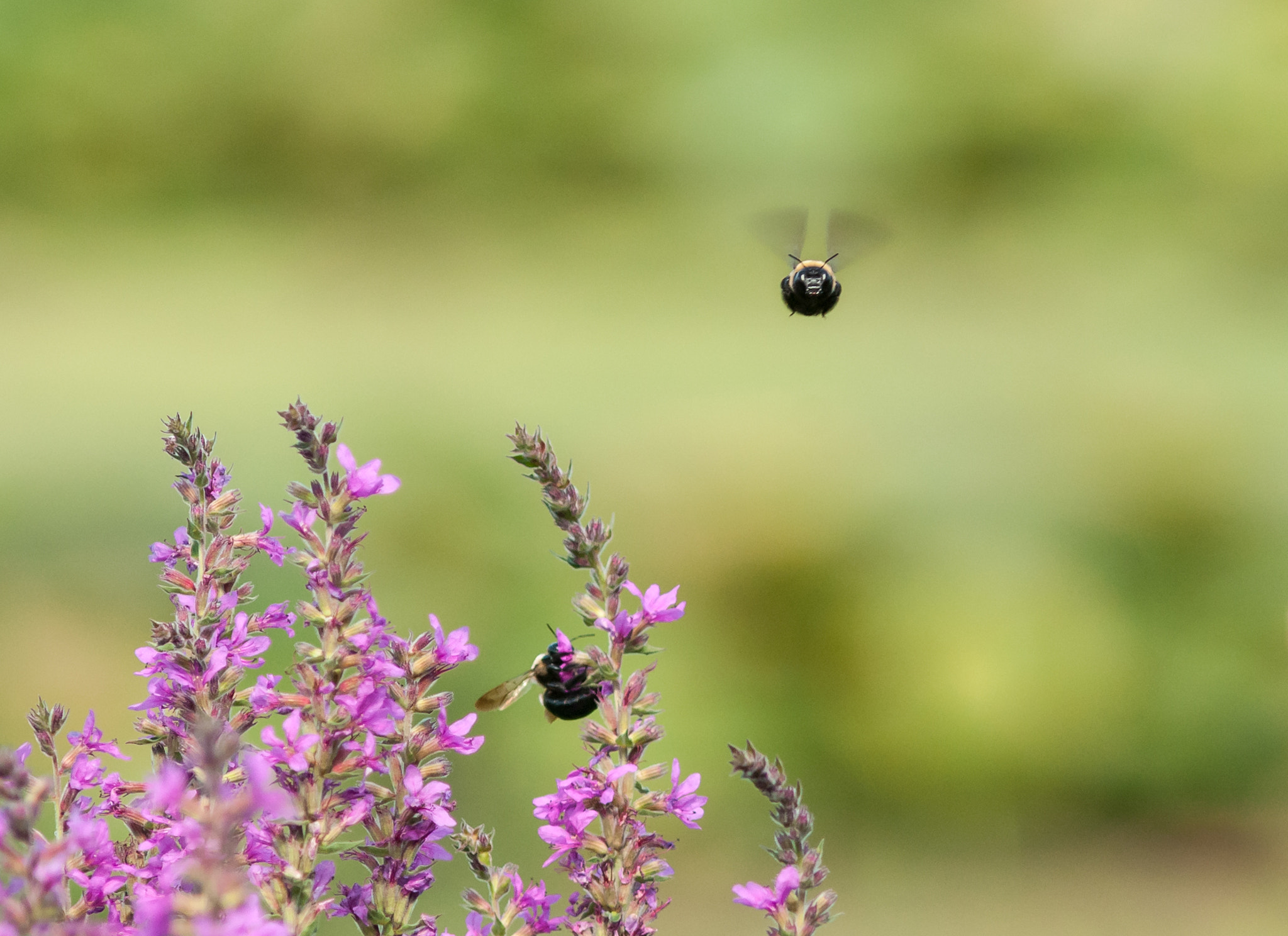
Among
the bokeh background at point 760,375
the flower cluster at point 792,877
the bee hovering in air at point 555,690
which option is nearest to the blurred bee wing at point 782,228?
the bokeh background at point 760,375

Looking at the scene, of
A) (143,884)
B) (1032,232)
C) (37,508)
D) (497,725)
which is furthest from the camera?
(1032,232)

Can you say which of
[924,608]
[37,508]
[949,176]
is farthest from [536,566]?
[949,176]

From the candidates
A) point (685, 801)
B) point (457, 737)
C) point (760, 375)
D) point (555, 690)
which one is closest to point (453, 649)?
point (457, 737)

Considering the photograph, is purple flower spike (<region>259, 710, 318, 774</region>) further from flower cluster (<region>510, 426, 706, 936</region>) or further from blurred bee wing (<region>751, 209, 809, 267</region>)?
blurred bee wing (<region>751, 209, 809, 267</region>)

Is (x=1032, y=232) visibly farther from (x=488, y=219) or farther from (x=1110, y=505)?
(x=488, y=219)

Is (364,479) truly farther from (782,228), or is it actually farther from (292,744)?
(782,228)

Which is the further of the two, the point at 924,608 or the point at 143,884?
the point at 924,608
